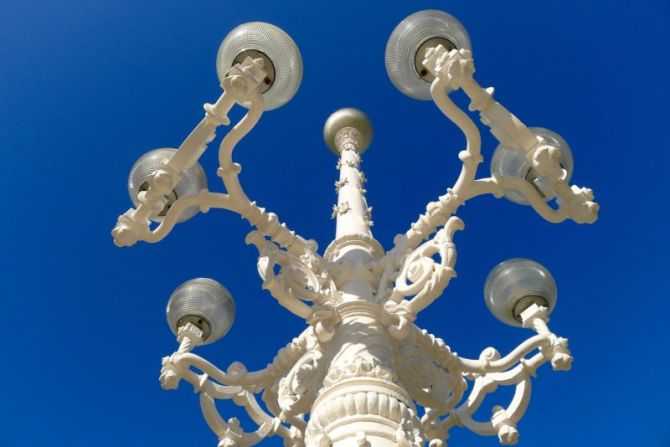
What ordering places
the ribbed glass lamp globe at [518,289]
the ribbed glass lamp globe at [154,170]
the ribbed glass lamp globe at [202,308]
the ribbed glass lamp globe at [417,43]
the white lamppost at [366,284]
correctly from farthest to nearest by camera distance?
the ribbed glass lamp globe at [518,289] → the ribbed glass lamp globe at [202,308] → the ribbed glass lamp globe at [417,43] → the ribbed glass lamp globe at [154,170] → the white lamppost at [366,284]

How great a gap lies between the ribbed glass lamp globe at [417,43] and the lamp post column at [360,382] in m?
1.62

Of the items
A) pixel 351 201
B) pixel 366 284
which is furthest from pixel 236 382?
pixel 351 201

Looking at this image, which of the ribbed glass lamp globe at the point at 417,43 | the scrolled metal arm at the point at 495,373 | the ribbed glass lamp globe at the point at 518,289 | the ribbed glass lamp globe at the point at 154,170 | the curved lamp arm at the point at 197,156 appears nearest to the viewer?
the curved lamp arm at the point at 197,156

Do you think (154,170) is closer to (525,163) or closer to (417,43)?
(417,43)

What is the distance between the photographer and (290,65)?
5367 millimetres

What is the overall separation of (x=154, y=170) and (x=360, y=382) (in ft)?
7.77

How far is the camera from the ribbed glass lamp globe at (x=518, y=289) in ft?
18.6

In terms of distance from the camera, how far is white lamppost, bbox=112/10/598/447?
427cm

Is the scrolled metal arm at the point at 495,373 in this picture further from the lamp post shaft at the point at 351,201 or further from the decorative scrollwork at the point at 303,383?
the lamp post shaft at the point at 351,201

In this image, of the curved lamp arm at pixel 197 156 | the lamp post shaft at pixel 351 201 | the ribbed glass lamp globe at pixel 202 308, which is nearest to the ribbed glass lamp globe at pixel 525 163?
the lamp post shaft at pixel 351 201

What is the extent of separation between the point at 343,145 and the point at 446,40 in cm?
489

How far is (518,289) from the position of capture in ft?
18.6

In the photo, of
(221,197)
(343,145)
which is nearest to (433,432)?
(221,197)

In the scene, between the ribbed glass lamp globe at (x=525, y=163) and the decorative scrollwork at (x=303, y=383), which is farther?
the ribbed glass lamp globe at (x=525, y=163)
